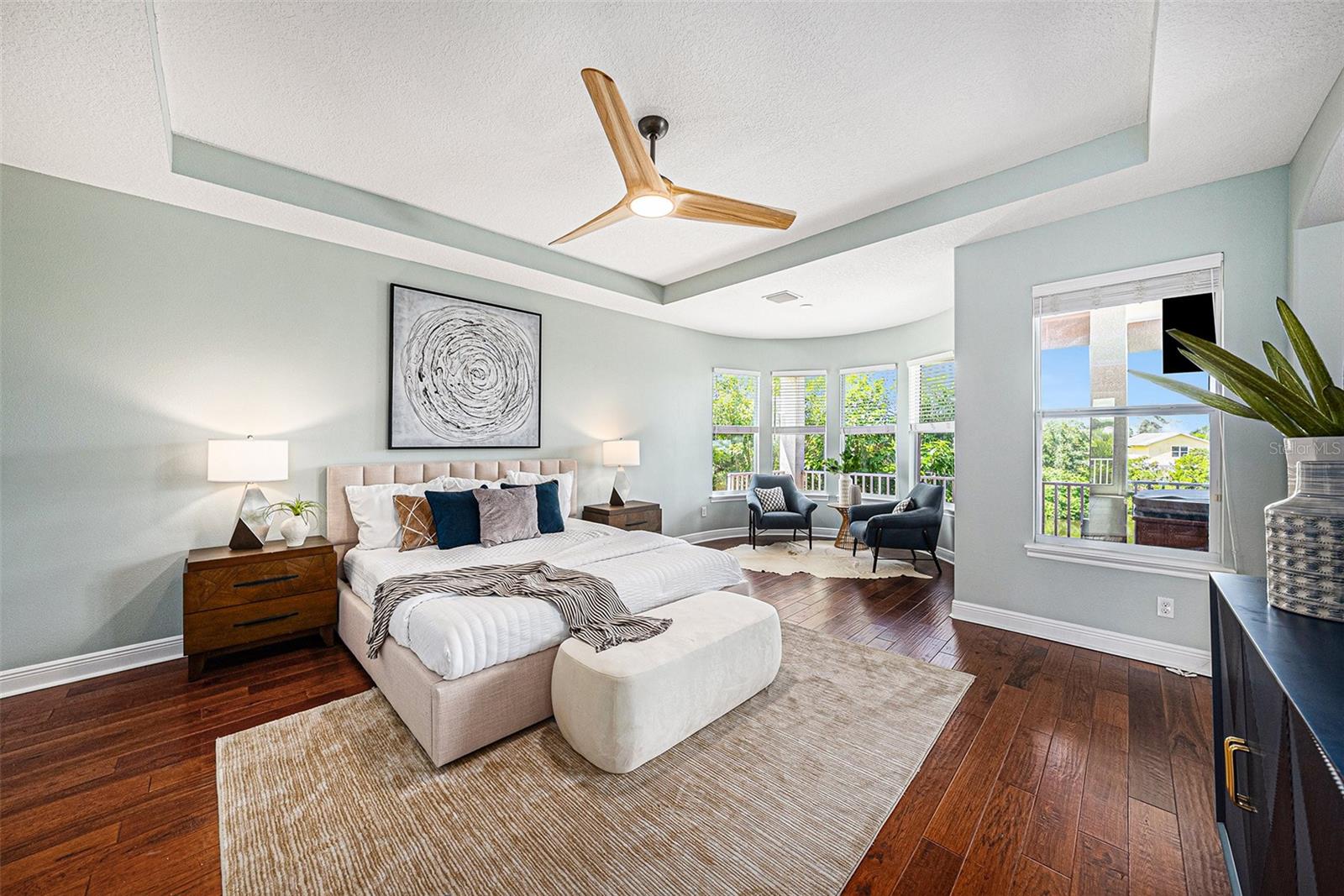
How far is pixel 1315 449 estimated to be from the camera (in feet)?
4.67

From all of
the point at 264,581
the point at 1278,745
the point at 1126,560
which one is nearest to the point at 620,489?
the point at 264,581

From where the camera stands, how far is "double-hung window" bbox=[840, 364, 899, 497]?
651 centimetres

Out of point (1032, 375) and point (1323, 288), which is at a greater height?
point (1323, 288)

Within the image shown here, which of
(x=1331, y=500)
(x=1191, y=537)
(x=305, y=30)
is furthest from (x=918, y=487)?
(x=305, y=30)

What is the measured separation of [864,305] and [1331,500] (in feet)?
14.0

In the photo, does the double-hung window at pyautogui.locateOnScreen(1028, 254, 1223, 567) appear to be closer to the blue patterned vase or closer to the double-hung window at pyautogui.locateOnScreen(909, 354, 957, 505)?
the blue patterned vase

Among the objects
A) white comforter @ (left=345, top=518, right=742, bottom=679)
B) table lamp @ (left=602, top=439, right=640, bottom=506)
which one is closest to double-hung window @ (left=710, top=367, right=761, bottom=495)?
table lamp @ (left=602, top=439, right=640, bottom=506)

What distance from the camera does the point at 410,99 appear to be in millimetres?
2506

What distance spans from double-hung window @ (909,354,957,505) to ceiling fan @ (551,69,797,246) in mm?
3743

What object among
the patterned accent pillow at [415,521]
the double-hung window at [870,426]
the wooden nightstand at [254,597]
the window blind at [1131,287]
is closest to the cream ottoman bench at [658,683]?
the patterned accent pillow at [415,521]

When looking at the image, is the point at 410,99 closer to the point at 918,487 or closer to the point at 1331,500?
the point at 1331,500

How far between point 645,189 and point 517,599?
1957mm

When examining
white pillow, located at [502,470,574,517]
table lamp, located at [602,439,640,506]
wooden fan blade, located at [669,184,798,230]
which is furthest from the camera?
table lamp, located at [602,439,640,506]

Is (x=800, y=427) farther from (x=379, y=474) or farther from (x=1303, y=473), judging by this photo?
(x=1303, y=473)
